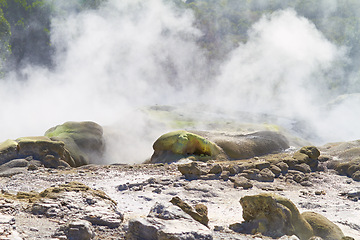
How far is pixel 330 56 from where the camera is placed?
37250mm

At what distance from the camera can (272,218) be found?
15.8ft

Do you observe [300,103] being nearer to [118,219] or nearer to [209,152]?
[209,152]

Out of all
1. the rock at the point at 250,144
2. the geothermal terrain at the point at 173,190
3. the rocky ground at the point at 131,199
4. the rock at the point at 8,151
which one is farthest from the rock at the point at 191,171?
the rock at the point at 250,144

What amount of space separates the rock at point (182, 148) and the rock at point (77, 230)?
841 cm

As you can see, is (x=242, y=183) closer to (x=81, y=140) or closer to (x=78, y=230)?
(x=78, y=230)

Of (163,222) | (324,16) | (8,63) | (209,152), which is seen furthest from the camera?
(324,16)

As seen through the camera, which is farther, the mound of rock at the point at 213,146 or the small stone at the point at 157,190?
the mound of rock at the point at 213,146

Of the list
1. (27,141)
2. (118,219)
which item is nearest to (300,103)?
(27,141)

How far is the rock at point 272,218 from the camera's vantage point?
4.75 meters

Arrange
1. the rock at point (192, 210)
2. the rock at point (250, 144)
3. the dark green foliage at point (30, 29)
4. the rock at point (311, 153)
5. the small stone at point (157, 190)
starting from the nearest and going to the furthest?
1. the rock at point (192, 210)
2. the small stone at point (157, 190)
3. the rock at point (311, 153)
4. the rock at point (250, 144)
5. the dark green foliage at point (30, 29)

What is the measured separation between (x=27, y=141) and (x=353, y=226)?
7.96m

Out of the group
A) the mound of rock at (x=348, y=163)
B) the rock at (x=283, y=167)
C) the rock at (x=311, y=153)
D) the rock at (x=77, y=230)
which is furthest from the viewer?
the rock at (x=311, y=153)

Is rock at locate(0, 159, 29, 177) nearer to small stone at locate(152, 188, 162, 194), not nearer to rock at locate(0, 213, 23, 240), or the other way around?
small stone at locate(152, 188, 162, 194)

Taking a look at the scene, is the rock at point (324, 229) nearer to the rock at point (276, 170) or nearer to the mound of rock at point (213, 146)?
the rock at point (276, 170)
